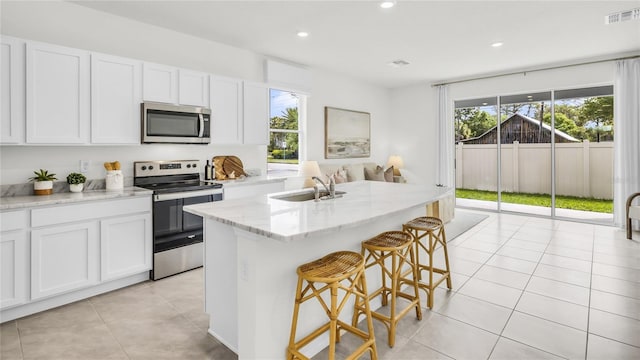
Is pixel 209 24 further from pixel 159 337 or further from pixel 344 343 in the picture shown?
pixel 344 343

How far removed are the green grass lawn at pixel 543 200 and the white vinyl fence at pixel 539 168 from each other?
8 cm

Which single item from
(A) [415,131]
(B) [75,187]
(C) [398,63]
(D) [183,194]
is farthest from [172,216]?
(A) [415,131]

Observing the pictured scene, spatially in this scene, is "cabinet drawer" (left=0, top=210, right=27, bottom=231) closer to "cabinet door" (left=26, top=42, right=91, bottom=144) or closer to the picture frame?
"cabinet door" (left=26, top=42, right=91, bottom=144)

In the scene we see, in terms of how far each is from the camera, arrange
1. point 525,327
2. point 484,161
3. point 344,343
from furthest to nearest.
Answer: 1. point 484,161
2. point 525,327
3. point 344,343

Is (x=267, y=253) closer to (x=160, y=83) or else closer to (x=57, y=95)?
(x=57, y=95)

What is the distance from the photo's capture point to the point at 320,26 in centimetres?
379

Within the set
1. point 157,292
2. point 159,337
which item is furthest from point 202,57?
point 159,337

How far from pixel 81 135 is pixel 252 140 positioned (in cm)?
191

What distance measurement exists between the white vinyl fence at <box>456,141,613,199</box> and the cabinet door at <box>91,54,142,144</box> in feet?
19.4

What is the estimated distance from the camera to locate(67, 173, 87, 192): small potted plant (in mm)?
3102

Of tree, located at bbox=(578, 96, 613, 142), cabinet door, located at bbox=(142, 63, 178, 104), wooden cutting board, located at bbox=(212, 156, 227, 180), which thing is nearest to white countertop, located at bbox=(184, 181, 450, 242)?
cabinet door, located at bbox=(142, 63, 178, 104)

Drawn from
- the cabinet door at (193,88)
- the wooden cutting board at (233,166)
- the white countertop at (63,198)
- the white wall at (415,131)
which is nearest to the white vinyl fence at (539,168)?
the white wall at (415,131)

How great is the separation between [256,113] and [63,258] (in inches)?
103

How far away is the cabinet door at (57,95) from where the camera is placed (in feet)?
8.96
